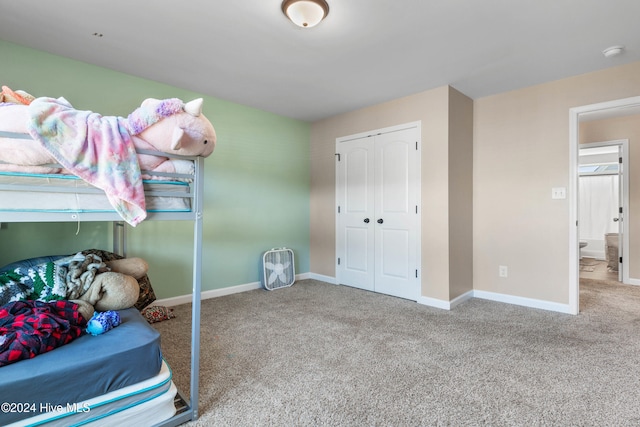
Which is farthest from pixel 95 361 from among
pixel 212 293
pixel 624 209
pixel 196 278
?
pixel 624 209

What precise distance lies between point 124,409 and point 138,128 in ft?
4.07

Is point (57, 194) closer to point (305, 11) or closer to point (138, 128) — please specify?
point (138, 128)

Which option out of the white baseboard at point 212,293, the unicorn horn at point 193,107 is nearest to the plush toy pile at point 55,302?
the unicorn horn at point 193,107

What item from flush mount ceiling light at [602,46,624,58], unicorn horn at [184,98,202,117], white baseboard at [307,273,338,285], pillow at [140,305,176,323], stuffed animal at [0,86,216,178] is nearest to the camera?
stuffed animal at [0,86,216,178]

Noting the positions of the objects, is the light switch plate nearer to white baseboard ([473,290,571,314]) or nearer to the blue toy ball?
white baseboard ([473,290,571,314])

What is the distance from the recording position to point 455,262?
3.42m

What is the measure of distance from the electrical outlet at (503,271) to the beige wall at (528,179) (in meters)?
0.03

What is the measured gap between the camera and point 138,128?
1.51 meters

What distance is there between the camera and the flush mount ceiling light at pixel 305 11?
6.42 feet

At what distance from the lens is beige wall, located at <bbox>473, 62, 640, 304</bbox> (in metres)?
3.15

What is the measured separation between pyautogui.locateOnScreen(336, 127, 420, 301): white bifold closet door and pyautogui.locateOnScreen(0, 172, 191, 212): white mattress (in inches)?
106

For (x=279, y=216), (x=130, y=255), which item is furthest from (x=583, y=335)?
(x=130, y=255)

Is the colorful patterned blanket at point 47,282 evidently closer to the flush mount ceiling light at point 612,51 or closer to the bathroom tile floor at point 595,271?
the flush mount ceiling light at point 612,51

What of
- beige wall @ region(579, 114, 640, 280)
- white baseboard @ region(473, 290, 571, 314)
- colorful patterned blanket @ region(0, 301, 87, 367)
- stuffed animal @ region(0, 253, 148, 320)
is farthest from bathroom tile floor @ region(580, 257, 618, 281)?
colorful patterned blanket @ region(0, 301, 87, 367)
